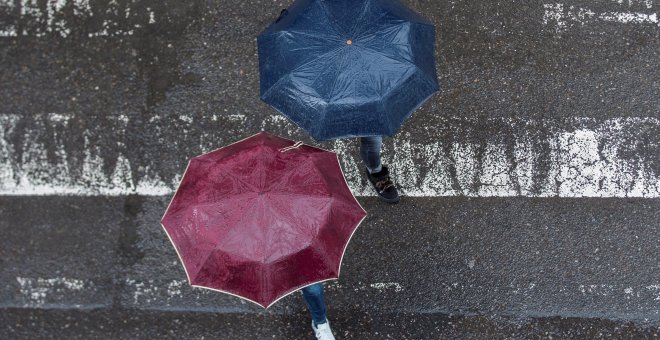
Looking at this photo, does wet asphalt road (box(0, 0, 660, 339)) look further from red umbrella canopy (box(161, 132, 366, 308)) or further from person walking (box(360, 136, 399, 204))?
red umbrella canopy (box(161, 132, 366, 308))

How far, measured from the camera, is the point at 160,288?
14.2 feet

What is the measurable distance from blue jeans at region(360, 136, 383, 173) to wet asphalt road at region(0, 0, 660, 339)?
0.48 m

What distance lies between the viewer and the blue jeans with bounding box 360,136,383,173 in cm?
381

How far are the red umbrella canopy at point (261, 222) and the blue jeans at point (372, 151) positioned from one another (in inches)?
31.2

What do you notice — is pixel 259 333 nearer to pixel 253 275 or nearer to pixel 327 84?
pixel 253 275

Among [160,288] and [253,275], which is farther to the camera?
[160,288]

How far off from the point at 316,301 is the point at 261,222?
1.14 metres

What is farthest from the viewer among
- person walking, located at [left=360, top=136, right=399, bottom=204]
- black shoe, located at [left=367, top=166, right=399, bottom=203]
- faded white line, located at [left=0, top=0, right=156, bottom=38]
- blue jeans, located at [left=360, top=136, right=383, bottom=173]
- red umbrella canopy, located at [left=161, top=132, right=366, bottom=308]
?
faded white line, located at [left=0, top=0, right=156, bottom=38]

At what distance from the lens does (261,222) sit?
279 centimetres

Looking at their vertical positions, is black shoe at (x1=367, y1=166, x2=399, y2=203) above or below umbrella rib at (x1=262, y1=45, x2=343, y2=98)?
below

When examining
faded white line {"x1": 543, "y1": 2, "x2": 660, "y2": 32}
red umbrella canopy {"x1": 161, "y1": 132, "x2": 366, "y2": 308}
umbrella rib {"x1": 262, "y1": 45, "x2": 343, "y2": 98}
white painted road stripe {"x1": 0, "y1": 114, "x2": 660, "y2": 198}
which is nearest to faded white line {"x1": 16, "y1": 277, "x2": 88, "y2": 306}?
white painted road stripe {"x1": 0, "y1": 114, "x2": 660, "y2": 198}

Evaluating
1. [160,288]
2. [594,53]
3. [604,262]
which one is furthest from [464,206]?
[160,288]

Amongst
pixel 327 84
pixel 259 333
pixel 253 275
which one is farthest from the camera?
pixel 259 333

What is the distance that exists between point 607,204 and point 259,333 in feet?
9.90
